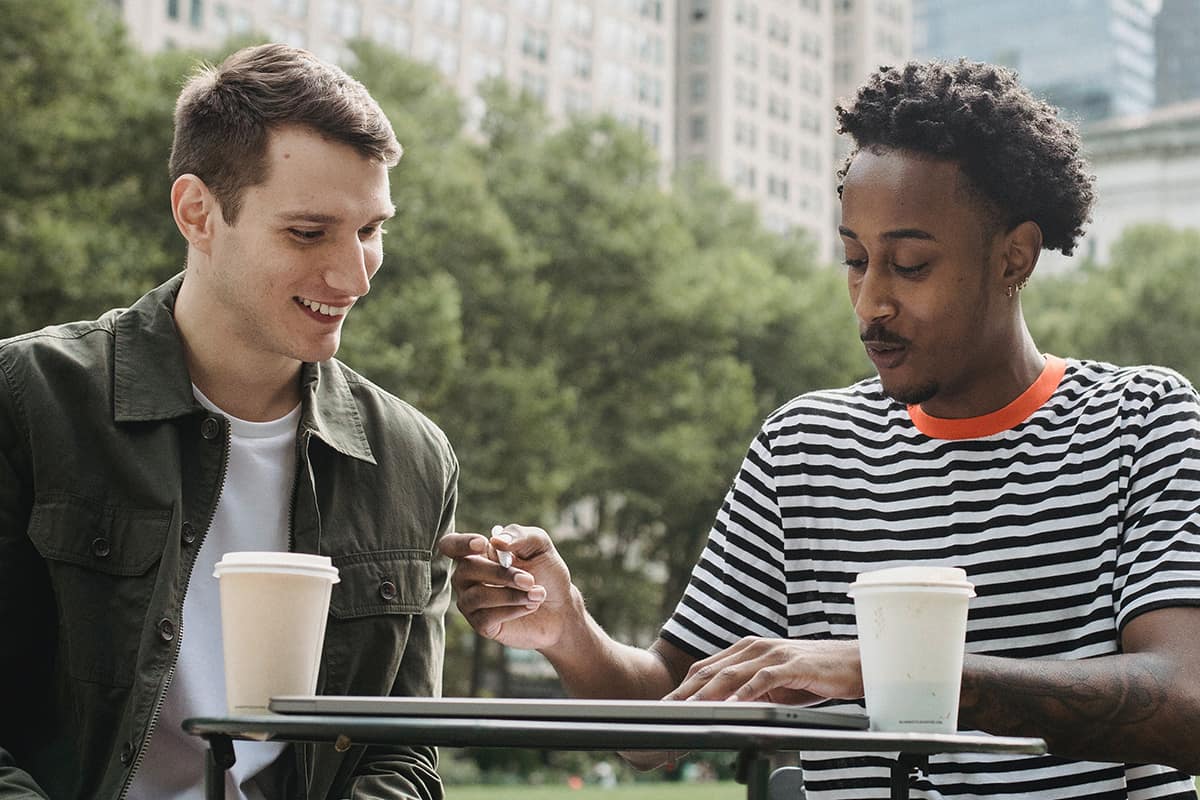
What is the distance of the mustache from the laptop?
1.08 meters

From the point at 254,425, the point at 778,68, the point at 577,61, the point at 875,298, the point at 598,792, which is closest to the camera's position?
the point at 875,298

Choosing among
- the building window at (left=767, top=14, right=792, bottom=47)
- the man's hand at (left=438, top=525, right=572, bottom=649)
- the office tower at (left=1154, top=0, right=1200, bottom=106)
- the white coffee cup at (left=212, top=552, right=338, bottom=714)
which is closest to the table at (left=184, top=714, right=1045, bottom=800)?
the white coffee cup at (left=212, top=552, right=338, bottom=714)

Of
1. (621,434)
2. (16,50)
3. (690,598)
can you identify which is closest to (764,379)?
(621,434)

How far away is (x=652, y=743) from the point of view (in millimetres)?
1887

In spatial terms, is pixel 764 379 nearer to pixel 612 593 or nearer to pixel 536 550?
pixel 612 593

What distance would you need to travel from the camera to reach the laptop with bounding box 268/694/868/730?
1.95 m

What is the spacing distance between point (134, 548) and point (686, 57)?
268ft

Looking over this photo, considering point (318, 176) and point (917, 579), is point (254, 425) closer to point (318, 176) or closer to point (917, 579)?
point (318, 176)

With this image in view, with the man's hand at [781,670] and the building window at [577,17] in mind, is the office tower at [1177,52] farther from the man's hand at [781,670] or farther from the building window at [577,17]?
the man's hand at [781,670]

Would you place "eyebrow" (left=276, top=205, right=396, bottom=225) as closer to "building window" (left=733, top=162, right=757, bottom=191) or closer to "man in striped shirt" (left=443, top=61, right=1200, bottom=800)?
"man in striped shirt" (left=443, top=61, right=1200, bottom=800)

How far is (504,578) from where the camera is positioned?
9.23 ft

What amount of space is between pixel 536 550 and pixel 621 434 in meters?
26.4

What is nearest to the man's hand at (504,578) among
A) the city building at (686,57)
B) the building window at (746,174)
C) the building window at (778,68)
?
the city building at (686,57)

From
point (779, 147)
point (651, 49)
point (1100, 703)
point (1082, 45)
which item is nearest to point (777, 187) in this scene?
point (779, 147)
